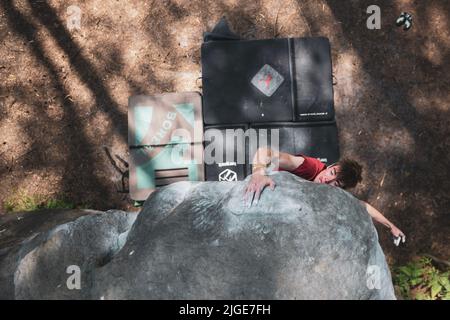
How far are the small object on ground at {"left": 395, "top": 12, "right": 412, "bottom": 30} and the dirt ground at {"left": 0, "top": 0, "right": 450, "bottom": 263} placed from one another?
60 millimetres

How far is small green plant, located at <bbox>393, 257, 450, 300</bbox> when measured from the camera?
3766 mm

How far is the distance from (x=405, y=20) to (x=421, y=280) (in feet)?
8.60

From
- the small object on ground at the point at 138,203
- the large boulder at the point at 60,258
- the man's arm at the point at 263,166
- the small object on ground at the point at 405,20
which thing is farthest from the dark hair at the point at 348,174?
the small object on ground at the point at 405,20

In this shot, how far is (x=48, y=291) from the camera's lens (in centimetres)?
232

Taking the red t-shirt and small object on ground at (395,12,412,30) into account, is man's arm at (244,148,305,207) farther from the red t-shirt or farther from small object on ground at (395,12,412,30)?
small object on ground at (395,12,412,30)

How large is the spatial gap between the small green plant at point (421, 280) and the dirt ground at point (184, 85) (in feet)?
0.42

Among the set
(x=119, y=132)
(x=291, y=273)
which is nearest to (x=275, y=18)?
(x=119, y=132)

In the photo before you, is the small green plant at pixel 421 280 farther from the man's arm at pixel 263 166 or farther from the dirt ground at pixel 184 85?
the man's arm at pixel 263 166

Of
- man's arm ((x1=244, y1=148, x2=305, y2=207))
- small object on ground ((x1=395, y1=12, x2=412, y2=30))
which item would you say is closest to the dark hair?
man's arm ((x1=244, y1=148, x2=305, y2=207))

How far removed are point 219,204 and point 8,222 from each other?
2275 mm

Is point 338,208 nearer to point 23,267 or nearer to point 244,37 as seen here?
point 23,267

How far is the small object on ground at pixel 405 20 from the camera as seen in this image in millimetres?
4082

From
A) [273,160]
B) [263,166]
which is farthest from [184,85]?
[263,166]

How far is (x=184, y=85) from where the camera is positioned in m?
4.12
